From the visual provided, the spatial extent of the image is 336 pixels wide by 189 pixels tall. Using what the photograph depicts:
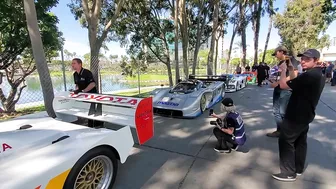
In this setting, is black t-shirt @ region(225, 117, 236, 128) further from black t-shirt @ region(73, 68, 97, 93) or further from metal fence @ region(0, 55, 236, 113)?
metal fence @ region(0, 55, 236, 113)

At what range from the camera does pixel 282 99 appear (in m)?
3.63

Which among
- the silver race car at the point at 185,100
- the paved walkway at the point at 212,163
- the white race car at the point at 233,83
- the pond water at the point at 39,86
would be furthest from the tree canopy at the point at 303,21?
the paved walkway at the point at 212,163

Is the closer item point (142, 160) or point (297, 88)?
point (297, 88)

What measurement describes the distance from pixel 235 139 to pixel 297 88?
1.20 metres

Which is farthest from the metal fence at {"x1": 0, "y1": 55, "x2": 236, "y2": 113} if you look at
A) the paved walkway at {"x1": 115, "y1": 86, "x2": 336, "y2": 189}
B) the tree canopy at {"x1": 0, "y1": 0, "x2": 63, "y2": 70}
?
the paved walkway at {"x1": 115, "y1": 86, "x2": 336, "y2": 189}

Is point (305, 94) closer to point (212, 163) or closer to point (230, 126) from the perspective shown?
point (230, 126)

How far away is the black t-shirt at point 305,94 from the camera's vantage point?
87.0 inches

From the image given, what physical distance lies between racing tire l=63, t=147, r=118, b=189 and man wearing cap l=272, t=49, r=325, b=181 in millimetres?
2007

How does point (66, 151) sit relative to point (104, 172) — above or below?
above

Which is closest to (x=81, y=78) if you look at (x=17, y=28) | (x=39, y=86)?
(x=39, y=86)

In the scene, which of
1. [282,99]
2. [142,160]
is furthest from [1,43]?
[282,99]

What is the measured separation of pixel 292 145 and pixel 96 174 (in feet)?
7.51

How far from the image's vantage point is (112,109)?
10.2ft

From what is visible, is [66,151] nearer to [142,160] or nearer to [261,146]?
[142,160]
